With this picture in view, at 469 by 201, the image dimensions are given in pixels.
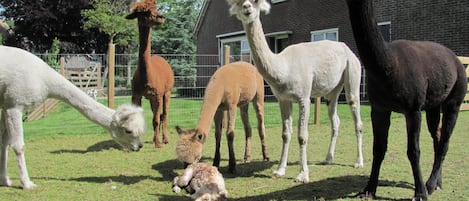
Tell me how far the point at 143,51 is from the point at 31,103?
124 inches

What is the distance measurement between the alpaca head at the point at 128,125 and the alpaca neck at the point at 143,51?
2.84 metres

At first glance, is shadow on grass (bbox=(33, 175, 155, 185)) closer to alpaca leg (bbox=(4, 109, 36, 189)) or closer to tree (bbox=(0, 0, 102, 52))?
alpaca leg (bbox=(4, 109, 36, 189))

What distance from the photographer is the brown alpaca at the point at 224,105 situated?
4.85 metres

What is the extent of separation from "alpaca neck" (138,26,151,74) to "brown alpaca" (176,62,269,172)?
2280mm

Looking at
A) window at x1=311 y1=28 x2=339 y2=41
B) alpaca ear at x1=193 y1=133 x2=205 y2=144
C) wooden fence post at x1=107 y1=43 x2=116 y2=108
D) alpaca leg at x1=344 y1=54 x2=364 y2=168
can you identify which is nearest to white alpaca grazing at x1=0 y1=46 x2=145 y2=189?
alpaca ear at x1=193 y1=133 x2=205 y2=144

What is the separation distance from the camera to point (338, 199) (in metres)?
4.55

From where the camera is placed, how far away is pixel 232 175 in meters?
5.93

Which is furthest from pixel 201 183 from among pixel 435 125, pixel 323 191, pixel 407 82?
pixel 435 125

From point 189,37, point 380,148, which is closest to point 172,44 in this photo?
point 189,37

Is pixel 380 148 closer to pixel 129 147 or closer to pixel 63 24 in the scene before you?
pixel 129 147

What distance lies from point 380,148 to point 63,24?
36.9 metres

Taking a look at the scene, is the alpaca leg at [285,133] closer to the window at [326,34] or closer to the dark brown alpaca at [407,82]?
the dark brown alpaca at [407,82]

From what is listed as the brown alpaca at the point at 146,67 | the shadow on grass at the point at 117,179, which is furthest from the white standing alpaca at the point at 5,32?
the shadow on grass at the point at 117,179

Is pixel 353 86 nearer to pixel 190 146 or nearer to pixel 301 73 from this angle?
pixel 301 73
